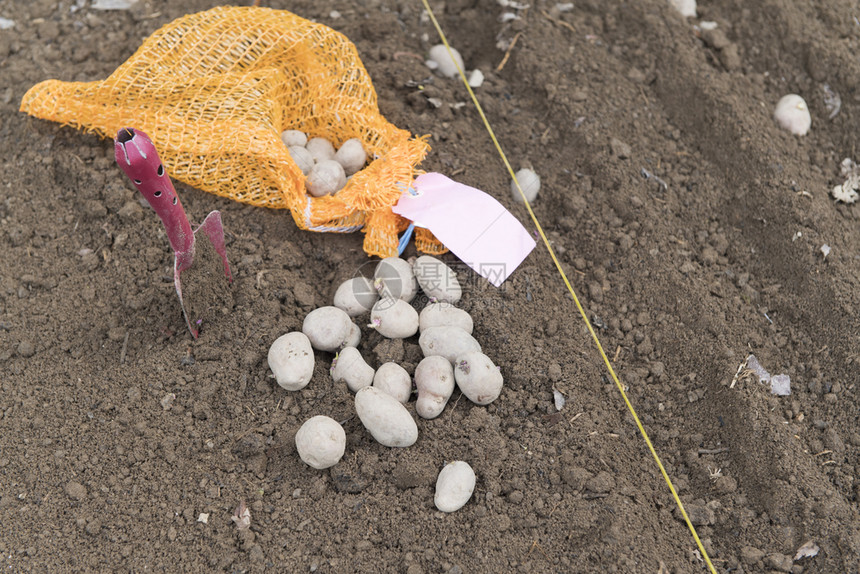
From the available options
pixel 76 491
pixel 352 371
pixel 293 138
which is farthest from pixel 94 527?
pixel 293 138

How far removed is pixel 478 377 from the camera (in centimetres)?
202

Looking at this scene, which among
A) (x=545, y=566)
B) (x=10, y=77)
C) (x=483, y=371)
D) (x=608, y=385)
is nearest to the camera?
(x=545, y=566)

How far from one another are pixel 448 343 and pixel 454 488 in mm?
429

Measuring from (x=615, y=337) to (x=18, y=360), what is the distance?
1.89m

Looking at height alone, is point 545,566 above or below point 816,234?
below

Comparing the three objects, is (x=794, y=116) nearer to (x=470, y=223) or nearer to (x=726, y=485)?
(x=470, y=223)

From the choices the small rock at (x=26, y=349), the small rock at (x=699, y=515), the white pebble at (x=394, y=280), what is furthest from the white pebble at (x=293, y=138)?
the small rock at (x=699, y=515)

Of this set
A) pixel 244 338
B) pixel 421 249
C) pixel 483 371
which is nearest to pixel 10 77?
pixel 244 338

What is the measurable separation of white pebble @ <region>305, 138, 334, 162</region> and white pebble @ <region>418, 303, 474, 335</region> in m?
0.73

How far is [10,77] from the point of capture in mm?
2768

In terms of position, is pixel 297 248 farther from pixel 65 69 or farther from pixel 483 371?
pixel 65 69

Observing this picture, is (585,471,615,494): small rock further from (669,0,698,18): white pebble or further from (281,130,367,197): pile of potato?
(669,0,698,18): white pebble

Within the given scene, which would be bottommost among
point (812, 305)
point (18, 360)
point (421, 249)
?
point (18, 360)

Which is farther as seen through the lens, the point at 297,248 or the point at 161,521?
the point at 297,248
